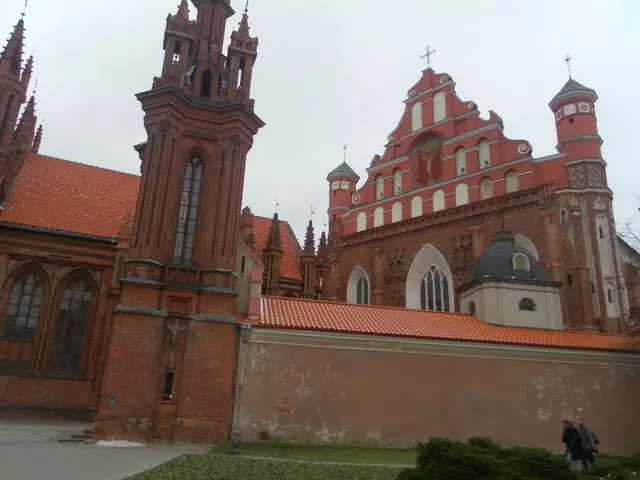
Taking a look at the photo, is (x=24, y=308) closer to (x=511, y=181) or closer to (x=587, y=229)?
(x=511, y=181)

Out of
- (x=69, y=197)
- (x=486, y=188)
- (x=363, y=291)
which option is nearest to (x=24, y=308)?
(x=69, y=197)

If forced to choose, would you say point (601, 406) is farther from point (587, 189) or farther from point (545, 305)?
point (587, 189)

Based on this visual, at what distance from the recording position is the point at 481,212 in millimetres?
29609

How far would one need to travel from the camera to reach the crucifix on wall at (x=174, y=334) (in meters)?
17.1

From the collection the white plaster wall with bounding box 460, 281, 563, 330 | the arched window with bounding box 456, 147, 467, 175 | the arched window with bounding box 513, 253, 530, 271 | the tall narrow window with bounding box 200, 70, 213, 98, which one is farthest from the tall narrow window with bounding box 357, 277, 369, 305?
the tall narrow window with bounding box 200, 70, 213, 98

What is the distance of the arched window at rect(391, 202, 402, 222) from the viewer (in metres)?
34.2

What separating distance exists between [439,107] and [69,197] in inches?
909

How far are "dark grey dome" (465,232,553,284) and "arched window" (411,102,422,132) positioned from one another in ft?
40.3

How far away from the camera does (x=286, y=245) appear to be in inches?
1341

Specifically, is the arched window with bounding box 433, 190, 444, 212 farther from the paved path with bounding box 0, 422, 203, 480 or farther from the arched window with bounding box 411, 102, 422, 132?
the paved path with bounding box 0, 422, 203, 480

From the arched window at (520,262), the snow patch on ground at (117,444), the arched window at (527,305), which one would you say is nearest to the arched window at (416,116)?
the arched window at (520,262)

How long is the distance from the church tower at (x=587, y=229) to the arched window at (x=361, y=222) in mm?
12877

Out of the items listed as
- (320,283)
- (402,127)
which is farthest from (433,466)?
(402,127)

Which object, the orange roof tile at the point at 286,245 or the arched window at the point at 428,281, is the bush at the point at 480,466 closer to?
the orange roof tile at the point at 286,245
